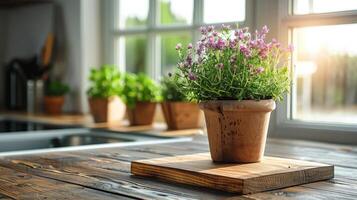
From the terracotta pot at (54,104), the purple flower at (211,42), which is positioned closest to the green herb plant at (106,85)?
the terracotta pot at (54,104)

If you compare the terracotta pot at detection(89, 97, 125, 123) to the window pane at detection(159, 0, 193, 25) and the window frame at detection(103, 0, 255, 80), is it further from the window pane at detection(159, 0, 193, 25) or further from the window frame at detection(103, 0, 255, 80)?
the window pane at detection(159, 0, 193, 25)

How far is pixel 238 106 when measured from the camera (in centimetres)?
149

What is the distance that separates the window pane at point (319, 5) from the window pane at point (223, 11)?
14.6 inches

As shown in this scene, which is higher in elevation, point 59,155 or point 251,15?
point 251,15

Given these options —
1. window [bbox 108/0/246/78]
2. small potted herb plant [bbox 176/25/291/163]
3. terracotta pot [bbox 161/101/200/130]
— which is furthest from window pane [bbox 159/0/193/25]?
small potted herb plant [bbox 176/25/291/163]

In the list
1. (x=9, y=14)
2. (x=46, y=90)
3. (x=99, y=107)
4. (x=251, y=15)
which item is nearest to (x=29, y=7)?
(x=9, y=14)

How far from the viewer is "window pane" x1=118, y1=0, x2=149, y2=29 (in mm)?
3549

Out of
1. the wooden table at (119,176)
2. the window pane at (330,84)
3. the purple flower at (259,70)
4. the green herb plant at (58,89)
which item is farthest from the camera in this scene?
the window pane at (330,84)

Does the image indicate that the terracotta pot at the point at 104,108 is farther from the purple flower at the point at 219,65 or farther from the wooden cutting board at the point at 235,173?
the purple flower at the point at 219,65

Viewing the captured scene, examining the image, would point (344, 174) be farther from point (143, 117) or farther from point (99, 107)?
point (99, 107)

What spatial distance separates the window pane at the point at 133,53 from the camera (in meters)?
3.60

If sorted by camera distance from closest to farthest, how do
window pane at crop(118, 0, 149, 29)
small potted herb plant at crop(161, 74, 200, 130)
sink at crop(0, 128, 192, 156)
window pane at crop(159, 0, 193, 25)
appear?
sink at crop(0, 128, 192, 156) < small potted herb plant at crop(161, 74, 200, 130) < window pane at crop(159, 0, 193, 25) < window pane at crop(118, 0, 149, 29)

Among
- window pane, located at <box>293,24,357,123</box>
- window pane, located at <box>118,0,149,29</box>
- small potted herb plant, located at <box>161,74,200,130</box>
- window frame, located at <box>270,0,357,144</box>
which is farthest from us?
window pane, located at <box>293,24,357,123</box>

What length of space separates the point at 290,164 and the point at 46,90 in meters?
2.74
